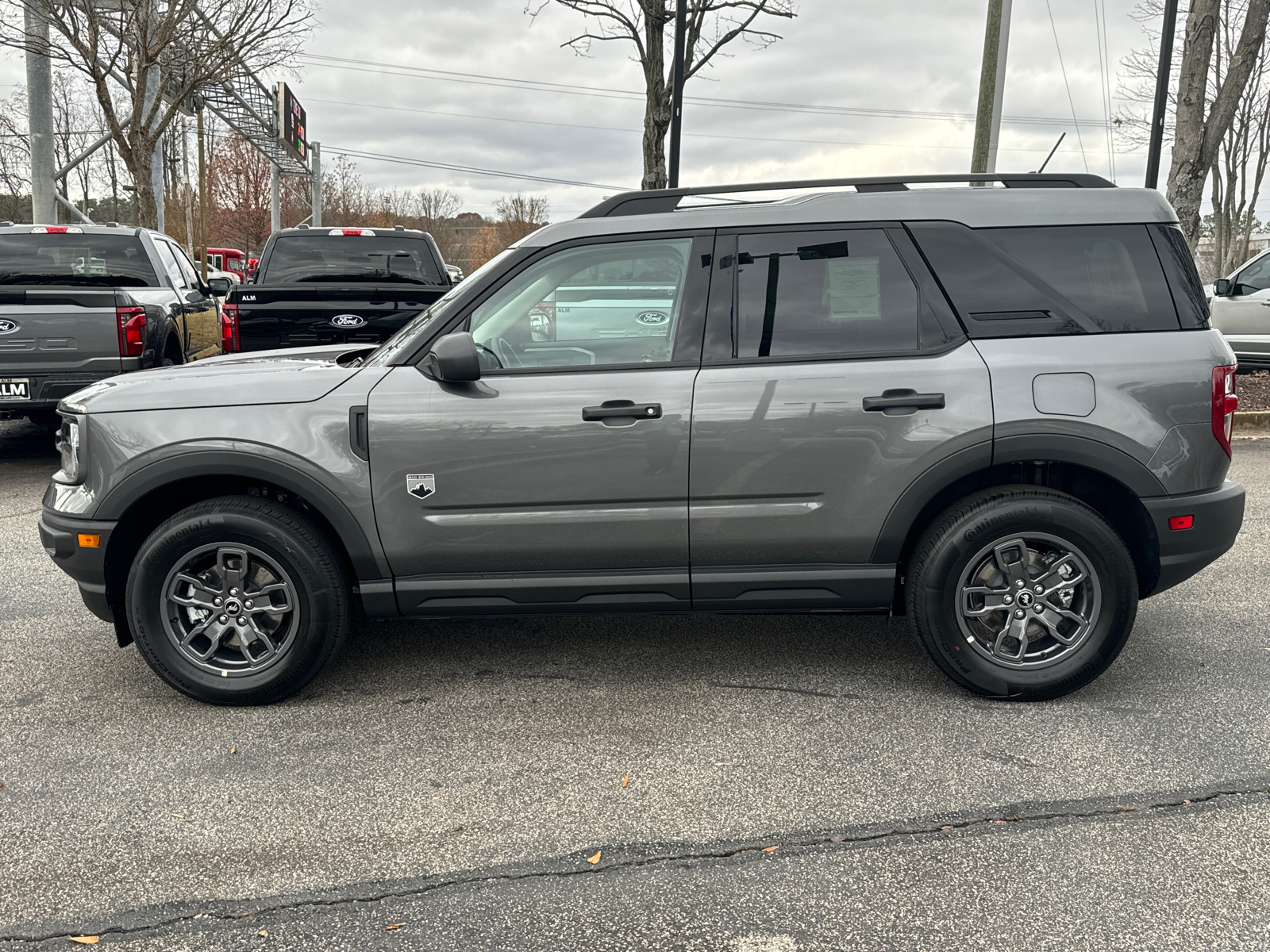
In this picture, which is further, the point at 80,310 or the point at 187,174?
the point at 187,174

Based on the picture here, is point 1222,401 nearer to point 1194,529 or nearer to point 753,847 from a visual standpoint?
point 1194,529

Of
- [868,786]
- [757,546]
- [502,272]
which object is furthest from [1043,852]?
[502,272]

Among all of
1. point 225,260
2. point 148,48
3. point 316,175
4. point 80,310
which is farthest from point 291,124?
point 80,310

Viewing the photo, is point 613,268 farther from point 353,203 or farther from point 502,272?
point 353,203

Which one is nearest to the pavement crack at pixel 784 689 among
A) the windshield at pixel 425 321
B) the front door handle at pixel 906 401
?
the front door handle at pixel 906 401

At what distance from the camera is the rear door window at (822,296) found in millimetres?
3881

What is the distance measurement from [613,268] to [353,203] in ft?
227

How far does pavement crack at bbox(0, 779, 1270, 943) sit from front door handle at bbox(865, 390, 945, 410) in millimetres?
1399

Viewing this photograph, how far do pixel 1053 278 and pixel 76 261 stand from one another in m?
8.63

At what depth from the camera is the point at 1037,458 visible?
12.5ft

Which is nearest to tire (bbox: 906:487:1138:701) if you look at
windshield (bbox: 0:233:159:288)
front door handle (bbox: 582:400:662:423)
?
front door handle (bbox: 582:400:662:423)

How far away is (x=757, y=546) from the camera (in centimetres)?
389

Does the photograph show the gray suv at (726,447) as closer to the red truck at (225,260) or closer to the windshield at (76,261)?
the windshield at (76,261)

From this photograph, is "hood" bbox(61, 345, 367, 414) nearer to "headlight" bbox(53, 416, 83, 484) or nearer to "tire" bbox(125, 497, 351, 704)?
"headlight" bbox(53, 416, 83, 484)
